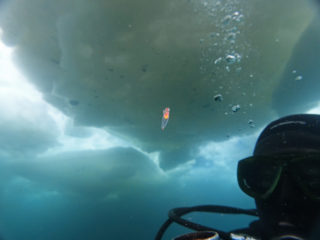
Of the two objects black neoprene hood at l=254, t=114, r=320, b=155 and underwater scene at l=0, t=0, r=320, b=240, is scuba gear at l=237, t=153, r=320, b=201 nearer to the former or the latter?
black neoprene hood at l=254, t=114, r=320, b=155

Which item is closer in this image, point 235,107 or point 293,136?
point 293,136

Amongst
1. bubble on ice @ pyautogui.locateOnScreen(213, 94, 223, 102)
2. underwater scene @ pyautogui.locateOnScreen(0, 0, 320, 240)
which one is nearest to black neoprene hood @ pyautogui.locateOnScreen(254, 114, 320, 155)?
underwater scene @ pyautogui.locateOnScreen(0, 0, 320, 240)

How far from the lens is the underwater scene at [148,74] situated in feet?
23.9

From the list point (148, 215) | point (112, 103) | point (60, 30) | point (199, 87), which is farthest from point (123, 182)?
point (60, 30)

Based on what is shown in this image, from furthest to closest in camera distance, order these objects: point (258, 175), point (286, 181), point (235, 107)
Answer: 1. point (235, 107)
2. point (258, 175)
3. point (286, 181)

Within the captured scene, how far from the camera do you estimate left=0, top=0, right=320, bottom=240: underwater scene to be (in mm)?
7293

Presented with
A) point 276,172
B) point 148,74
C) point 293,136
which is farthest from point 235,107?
point 276,172

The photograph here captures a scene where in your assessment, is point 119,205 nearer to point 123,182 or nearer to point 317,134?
point 123,182

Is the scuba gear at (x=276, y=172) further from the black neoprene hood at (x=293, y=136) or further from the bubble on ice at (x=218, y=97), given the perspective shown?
the bubble on ice at (x=218, y=97)

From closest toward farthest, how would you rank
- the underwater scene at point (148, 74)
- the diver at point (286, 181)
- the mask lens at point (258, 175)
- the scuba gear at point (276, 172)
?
the diver at point (286, 181)
the scuba gear at point (276, 172)
the mask lens at point (258, 175)
the underwater scene at point (148, 74)

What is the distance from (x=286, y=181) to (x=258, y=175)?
35 cm

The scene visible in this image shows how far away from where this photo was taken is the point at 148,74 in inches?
393

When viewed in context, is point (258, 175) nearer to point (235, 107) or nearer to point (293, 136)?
point (293, 136)

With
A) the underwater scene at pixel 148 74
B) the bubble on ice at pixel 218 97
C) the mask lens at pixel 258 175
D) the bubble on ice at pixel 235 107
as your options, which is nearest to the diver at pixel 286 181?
the mask lens at pixel 258 175
